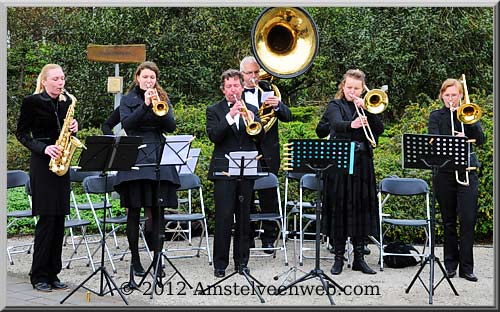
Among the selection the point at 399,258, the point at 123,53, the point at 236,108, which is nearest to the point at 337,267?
the point at 399,258

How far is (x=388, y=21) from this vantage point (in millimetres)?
15445

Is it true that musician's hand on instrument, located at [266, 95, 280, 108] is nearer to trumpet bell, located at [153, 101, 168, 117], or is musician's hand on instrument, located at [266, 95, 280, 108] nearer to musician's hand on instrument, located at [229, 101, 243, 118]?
musician's hand on instrument, located at [229, 101, 243, 118]

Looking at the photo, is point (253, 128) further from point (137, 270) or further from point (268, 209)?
point (137, 270)

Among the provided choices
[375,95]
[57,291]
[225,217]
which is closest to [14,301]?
[57,291]

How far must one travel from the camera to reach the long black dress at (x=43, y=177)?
654 centimetres

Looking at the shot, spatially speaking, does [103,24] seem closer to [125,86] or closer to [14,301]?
[125,86]

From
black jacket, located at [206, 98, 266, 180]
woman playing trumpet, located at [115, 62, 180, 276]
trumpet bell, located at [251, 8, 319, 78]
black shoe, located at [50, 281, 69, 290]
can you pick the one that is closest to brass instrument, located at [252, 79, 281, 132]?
trumpet bell, located at [251, 8, 319, 78]

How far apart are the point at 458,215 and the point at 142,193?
329 cm

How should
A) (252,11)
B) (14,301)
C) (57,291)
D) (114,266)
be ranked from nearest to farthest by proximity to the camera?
(14,301)
(57,291)
(114,266)
(252,11)

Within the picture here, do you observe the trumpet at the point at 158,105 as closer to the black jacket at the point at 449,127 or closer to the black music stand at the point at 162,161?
the black music stand at the point at 162,161

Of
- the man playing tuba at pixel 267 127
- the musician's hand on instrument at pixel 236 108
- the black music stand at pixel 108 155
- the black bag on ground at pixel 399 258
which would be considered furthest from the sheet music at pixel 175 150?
the black bag on ground at pixel 399 258

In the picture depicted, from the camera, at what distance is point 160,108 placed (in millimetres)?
6727

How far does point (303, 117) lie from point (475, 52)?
410 centimetres

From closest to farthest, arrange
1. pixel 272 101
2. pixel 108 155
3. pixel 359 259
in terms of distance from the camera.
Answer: pixel 108 155 < pixel 359 259 < pixel 272 101
